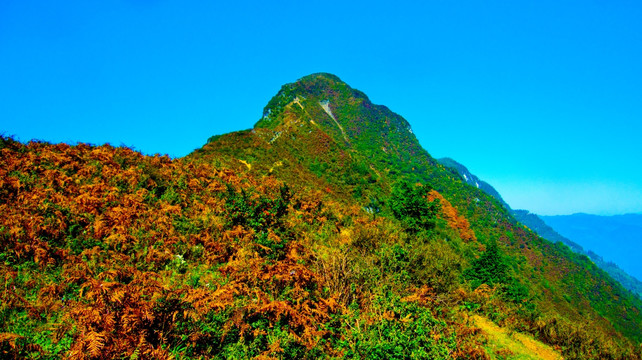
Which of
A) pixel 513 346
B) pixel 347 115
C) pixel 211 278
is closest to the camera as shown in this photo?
pixel 211 278

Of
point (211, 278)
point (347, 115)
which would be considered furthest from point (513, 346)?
point (347, 115)

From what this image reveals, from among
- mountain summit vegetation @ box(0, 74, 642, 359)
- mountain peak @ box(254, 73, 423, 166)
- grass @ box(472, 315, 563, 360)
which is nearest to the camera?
mountain summit vegetation @ box(0, 74, 642, 359)

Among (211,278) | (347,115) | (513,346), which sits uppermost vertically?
(347,115)

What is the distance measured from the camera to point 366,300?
6.48m

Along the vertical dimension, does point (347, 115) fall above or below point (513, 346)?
above

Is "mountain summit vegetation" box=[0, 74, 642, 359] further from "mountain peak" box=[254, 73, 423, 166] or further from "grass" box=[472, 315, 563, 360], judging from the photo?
"mountain peak" box=[254, 73, 423, 166]

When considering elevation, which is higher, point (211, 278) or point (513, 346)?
point (211, 278)

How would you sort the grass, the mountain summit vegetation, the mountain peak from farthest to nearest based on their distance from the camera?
the mountain peak < the grass < the mountain summit vegetation

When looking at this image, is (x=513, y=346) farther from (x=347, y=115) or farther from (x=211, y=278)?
(x=347, y=115)

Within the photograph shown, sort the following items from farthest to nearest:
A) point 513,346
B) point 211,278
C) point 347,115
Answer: point 347,115 < point 513,346 < point 211,278

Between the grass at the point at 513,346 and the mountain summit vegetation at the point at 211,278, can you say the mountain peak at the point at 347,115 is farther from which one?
the grass at the point at 513,346

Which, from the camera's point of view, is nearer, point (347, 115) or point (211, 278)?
point (211, 278)

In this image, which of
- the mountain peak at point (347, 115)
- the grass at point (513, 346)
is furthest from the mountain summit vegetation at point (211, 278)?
the mountain peak at point (347, 115)

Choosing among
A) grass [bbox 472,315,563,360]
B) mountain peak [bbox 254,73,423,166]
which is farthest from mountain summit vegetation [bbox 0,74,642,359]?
mountain peak [bbox 254,73,423,166]
